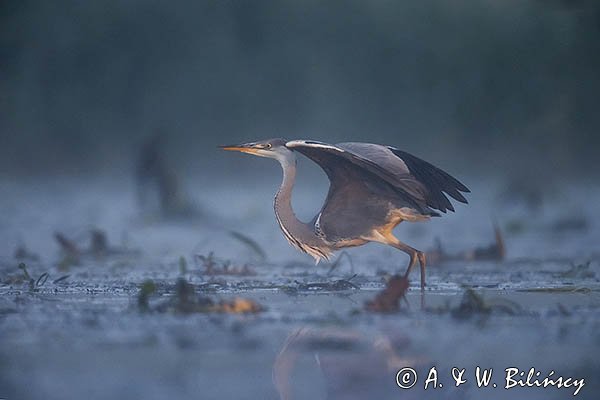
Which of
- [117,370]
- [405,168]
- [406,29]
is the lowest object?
[117,370]

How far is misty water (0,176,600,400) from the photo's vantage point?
231 inches

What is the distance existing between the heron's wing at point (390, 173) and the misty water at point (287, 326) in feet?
2.39

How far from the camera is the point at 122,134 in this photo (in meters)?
26.3

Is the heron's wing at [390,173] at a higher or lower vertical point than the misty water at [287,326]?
higher

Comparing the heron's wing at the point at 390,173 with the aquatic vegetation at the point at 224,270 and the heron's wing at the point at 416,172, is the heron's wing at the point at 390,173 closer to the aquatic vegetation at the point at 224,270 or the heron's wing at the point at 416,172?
the heron's wing at the point at 416,172

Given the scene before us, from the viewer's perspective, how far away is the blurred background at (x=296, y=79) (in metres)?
24.8

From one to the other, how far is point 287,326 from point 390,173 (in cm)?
202

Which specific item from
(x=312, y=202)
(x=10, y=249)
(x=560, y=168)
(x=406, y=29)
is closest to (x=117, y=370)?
(x=10, y=249)

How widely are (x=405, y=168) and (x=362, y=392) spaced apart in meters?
3.86

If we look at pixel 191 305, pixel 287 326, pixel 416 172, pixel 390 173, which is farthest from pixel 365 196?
pixel 287 326

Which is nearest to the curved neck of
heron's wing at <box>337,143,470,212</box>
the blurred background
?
heron's wing at <box>337,143,470,212</box>

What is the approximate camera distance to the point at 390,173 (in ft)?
29.6

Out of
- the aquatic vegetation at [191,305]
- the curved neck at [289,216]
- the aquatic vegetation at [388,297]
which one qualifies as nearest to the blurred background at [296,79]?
the curved neck at [289,216]

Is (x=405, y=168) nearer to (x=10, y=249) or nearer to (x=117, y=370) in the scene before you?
(x=117, y=370)
